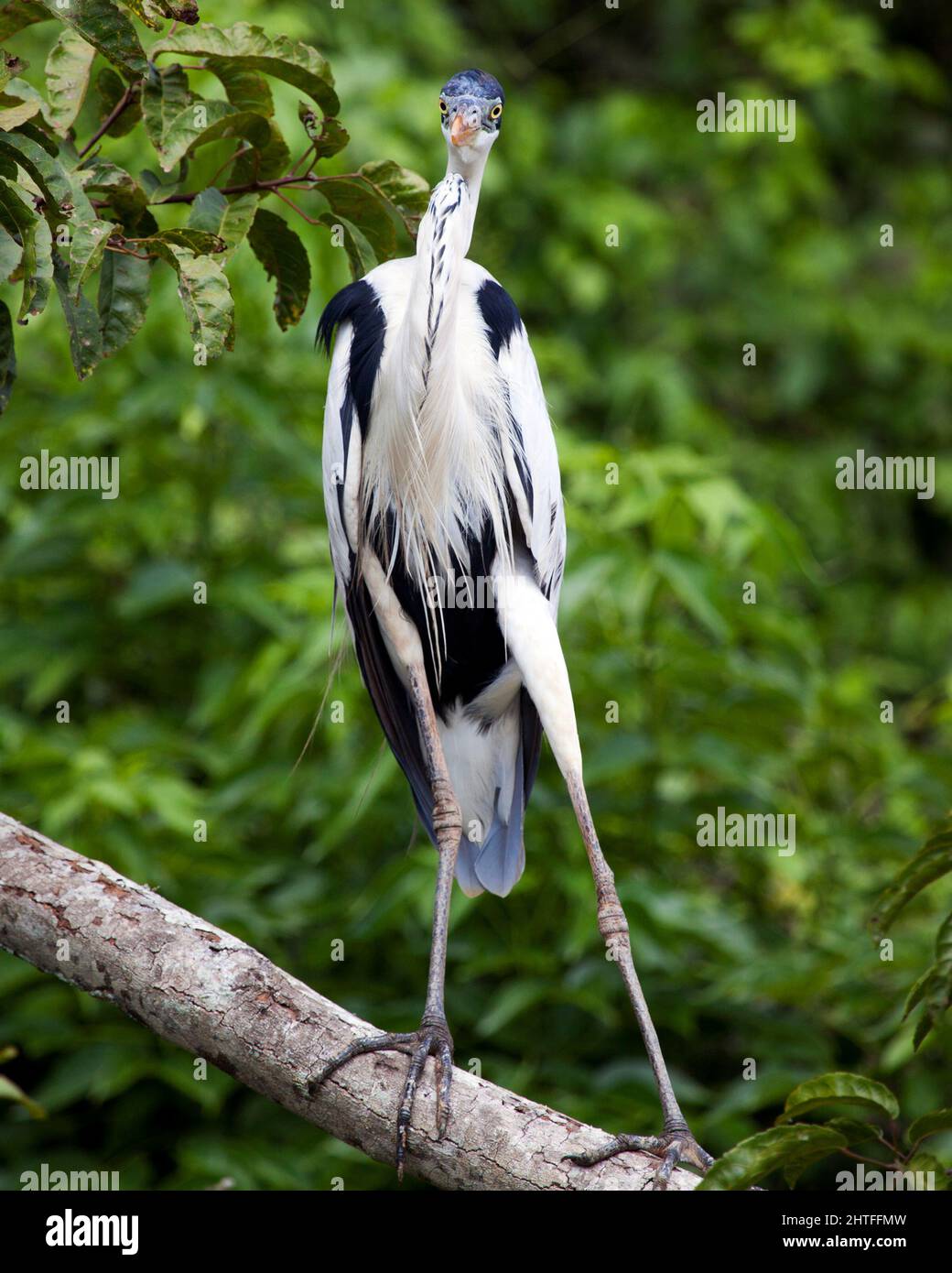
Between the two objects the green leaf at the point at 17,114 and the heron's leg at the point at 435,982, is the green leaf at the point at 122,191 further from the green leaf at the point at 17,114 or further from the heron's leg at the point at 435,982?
the heron's leg at the point at 435,982

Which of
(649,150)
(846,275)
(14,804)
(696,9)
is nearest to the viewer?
(14,804)

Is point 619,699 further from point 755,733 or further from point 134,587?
point 134,587

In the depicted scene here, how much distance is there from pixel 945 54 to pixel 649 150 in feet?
Result: 7.41

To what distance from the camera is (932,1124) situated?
63.5 inches

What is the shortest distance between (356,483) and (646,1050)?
116 centimetres

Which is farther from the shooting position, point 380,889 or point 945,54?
point 945,54

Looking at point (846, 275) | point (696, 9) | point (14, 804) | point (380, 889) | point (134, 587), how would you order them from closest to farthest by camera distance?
point (380, 889) → point (14, 804) → point (134, 587) → point (846, 275) → point (696, 9)

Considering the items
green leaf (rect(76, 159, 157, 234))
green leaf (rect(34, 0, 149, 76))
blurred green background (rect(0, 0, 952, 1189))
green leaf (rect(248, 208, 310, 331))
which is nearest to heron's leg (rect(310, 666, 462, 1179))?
blurred green background (rect(0, 0, 952, 1189))

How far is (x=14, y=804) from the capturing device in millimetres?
3418

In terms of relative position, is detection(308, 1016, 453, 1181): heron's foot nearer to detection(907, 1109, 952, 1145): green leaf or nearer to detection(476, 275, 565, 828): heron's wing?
detection(907, 1109, 952, 1145): green leaf

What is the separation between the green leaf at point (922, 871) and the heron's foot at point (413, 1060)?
26.9 inches

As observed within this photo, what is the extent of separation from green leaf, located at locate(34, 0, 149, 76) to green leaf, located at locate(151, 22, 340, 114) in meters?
0.11

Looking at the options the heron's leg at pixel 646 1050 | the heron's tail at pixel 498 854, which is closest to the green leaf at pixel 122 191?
the heron's leg at pixel 646 1050

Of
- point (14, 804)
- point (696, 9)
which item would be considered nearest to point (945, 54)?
point (696, 9)
